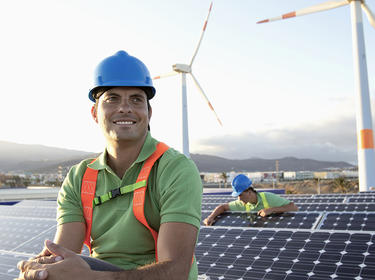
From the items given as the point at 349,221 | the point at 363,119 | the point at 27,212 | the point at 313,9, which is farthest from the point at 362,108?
the point at 27,212

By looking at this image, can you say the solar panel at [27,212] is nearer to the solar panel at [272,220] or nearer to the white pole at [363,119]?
the solar panel at [272,220]

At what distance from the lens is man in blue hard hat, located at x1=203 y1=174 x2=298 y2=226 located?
9.48m

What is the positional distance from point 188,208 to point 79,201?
1.38 metres

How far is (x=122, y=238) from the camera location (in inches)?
139

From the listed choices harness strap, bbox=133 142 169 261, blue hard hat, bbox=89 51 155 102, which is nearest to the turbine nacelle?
blue hard hat, bbox=89 51 155 102

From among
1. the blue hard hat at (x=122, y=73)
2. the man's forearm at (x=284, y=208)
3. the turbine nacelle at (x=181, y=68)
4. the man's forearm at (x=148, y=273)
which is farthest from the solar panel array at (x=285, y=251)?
the turbine nacelle at (x=181, y=68)

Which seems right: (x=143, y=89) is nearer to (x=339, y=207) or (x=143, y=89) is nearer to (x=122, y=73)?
(x=122, y=73)

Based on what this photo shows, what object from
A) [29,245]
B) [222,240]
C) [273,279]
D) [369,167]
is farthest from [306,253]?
[369,167]

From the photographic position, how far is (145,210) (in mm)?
3559

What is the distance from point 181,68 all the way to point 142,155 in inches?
1388

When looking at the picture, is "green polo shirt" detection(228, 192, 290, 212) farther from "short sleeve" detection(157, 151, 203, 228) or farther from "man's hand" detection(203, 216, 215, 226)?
"short sleeve" detection(157, 151, 203, 228)

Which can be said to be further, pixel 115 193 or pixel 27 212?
pixel 27 212

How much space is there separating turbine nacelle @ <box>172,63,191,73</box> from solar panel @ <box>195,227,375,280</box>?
32.5 m

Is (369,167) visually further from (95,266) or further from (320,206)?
(95,266)
